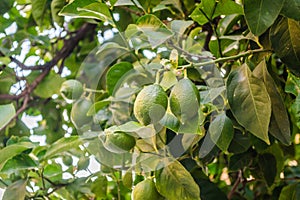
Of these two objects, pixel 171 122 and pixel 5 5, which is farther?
pixel 5 5

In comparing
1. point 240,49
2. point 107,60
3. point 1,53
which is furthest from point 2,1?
point 240,49

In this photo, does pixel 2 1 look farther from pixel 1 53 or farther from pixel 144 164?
pixel 144 164

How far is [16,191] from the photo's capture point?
2.12ft

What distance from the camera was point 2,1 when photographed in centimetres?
76

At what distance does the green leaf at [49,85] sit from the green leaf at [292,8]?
23.4 inches

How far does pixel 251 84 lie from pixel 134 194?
0.55 feet

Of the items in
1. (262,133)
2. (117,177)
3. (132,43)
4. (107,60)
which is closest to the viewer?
(262,133)

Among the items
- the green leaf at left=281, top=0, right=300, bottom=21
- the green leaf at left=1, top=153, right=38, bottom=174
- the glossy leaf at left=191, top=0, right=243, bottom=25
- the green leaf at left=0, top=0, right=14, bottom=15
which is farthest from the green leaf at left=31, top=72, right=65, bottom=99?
the green leaf at left=281, top=0, right=300, bottom=21

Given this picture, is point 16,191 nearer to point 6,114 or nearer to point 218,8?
point 6,114

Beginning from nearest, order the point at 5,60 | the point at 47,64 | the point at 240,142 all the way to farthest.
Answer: the point at 240,142, the point at 5,60, the point at 47,64

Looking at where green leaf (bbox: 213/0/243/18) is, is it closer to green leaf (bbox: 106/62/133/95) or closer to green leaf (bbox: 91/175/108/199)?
green leaf (bbox: 106/62/133/95)

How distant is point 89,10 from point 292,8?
0.22 meters

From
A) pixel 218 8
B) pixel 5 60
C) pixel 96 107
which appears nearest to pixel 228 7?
pixel 218 8

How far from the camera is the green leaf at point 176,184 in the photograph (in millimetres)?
510
